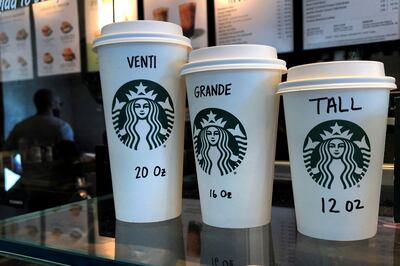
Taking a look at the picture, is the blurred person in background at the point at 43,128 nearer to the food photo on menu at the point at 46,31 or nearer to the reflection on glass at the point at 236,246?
the food photo on menu at the point at 46,31

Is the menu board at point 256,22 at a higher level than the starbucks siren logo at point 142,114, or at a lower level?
higher

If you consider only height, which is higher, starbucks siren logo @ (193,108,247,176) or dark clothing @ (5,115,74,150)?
starbucks siren logo @ (193,108,247,176)

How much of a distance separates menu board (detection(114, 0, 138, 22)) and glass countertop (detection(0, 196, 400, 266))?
1.04 m

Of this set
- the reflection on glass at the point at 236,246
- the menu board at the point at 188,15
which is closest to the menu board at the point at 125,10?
the menu board at the point at 188,15

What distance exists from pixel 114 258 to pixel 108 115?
0.90 ft

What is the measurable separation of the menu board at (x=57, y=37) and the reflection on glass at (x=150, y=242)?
1.55 metres

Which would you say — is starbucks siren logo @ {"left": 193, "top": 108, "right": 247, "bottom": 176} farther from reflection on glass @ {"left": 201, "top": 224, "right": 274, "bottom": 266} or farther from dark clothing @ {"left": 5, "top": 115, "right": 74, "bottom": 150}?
dark clothing @ {"left": 5, "top": 115, "right": 74, "bottom": 150}

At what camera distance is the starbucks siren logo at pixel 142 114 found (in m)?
0.75

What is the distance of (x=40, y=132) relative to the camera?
2.26m

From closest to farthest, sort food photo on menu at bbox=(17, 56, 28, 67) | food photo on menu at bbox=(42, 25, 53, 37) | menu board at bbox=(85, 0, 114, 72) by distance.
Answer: menu board at bbox=(85, 0, 114, 72) < food photo on menu at bbox=(42, 25, 53, 37) < food photo on menu at bbox=(17, 56, 28, 67)

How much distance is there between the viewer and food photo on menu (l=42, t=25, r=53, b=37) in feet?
7.45

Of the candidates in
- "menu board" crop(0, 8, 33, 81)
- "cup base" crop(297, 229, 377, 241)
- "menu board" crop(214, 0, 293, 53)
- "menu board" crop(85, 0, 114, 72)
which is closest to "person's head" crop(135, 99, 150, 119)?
"cup base" crop(297, 229, 377, 241)

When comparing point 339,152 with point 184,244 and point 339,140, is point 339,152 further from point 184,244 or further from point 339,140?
point 184,244

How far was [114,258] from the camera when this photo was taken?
24.3 inches
